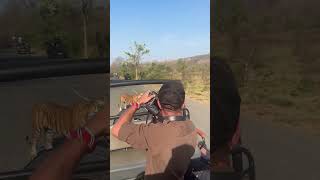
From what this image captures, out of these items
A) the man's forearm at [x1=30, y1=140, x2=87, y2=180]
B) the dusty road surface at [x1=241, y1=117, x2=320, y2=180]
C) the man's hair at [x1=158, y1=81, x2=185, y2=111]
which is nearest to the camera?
the dusty road surface at [x1=241, y1=117, x2=320, y2=180]

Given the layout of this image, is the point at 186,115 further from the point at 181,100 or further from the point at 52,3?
the point at 52,3

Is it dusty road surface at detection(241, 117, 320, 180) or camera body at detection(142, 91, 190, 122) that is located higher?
camera body at detection(142, 91, 190, 122)

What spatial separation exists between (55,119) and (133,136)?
0.45m

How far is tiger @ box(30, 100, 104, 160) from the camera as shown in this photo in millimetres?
2863

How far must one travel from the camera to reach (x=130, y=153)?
9.20ft

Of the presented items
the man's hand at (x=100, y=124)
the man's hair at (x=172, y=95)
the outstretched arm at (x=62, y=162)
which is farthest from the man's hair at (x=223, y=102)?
the outstretched arm at (x=62, y=162)

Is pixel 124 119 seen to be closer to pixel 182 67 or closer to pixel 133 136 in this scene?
pixel 133 136

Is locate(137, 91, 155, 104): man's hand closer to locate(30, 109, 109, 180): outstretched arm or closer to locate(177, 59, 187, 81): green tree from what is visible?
locate(177, 59, 187, 81): green tree

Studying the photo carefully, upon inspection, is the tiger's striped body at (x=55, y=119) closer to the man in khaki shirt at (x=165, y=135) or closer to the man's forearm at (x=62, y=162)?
the man's forearm at (x=62, y=162)

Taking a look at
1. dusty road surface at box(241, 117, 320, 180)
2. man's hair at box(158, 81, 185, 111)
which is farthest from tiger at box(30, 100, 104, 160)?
dusty road surface at box(241, 117, 320, 180)

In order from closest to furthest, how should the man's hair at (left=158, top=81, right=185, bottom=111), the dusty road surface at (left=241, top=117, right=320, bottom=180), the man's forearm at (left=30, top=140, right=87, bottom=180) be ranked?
the dusty road surface at (left=241, top=117, right=320, bottom=180) → the man's hair at (left=158, top=81, right=185, bottom=111) → the man's forearm at (left=30, top=140, right=87, bottom=180)

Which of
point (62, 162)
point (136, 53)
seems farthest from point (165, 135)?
point (62, 162)

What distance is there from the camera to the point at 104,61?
2.84 metres

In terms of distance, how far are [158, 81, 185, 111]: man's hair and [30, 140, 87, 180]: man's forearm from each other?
523 millimetres
